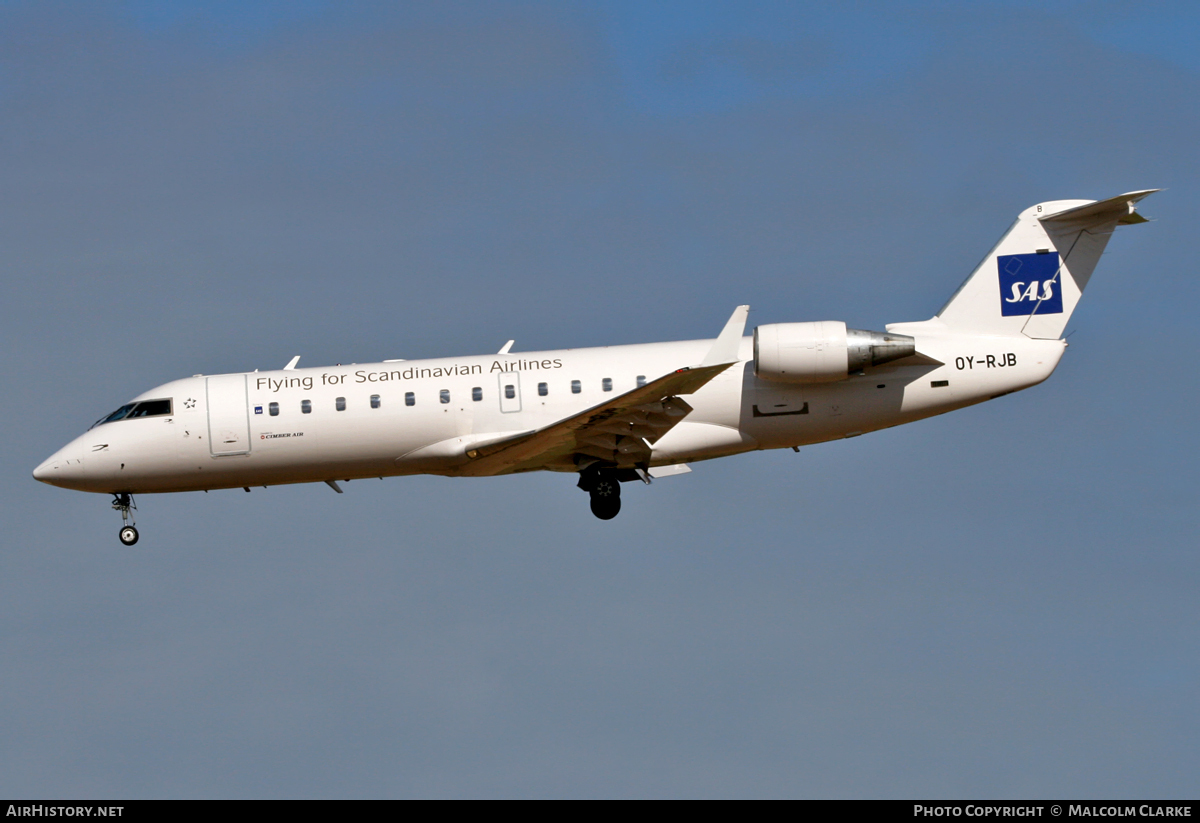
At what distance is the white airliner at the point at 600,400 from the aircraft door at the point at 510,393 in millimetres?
28

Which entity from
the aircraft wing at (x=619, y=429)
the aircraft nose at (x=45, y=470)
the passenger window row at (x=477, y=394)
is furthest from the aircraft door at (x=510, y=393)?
the aircraft nose at (x=45, y=470)

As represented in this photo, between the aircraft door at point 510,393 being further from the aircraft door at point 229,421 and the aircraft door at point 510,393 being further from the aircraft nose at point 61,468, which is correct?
the aircraft nose at point 61,468

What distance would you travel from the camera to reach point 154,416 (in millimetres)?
29453

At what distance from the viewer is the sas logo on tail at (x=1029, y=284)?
29.3m

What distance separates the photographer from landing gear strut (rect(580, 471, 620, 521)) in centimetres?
2919

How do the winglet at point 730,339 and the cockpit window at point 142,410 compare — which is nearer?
the winglet at point 730,339

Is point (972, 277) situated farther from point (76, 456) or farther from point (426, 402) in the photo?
point (76, 456)

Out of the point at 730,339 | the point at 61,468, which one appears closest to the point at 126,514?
the point at 61,468

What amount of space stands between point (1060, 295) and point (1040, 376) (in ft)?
6.14

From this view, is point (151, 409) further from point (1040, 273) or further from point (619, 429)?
point (1040, 273)

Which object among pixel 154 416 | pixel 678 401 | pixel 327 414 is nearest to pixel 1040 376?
pixel 678 401

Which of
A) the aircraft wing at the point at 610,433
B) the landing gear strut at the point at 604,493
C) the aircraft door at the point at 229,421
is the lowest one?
the landing gear strut at the point at 604,493

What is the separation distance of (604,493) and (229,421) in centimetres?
767

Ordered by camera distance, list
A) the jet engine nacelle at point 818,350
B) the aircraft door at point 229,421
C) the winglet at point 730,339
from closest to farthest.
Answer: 1. the winglet at point 730,339
2. the jet engine nacelle at point 818,350
3. the aircraft door at point 229,421
